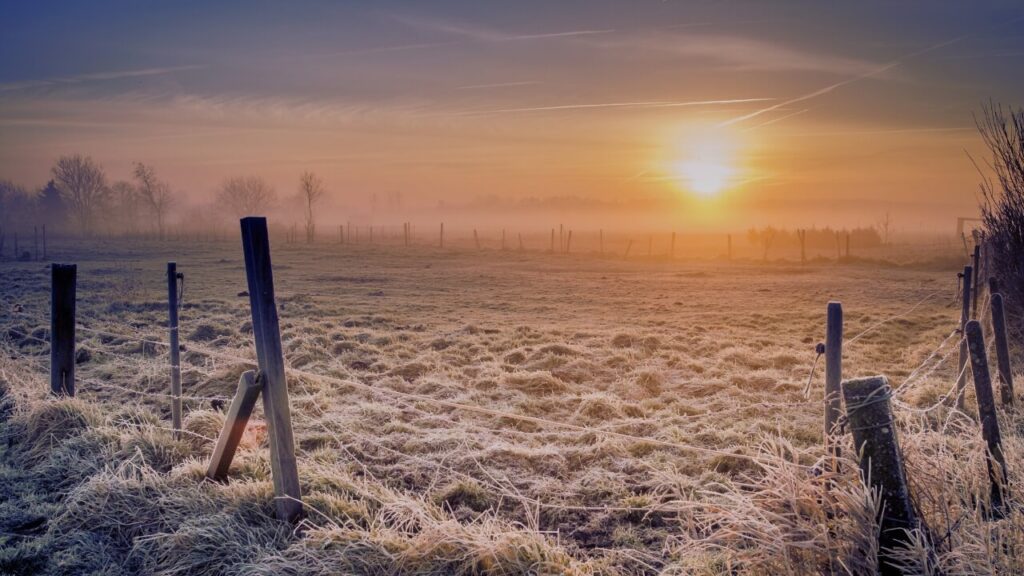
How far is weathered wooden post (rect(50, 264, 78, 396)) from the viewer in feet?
19.8

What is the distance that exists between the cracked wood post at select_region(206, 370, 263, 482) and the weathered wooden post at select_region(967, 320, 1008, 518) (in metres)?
4.27

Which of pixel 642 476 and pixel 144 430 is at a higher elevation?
pixel 144 430

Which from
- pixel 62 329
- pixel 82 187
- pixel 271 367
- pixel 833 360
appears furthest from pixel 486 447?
pixel 82 187

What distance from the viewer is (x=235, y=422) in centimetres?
Result: 389

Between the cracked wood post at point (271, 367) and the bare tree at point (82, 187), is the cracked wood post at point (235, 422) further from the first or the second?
the bare tree at point (82, 187)

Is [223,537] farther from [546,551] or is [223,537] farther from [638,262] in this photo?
[638,262]

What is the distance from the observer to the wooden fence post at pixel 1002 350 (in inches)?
226

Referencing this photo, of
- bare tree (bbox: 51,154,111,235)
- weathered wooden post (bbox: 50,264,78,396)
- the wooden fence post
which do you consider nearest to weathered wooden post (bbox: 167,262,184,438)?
weathered wooden post (bbox: 50,264,78,396)

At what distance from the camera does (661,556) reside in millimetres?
3941

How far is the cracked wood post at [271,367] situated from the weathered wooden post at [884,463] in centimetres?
303

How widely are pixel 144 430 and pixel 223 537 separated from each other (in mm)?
2229

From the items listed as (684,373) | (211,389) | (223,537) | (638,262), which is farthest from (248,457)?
(638,262)

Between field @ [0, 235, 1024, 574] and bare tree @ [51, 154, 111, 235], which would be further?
bare tree @ [51, 154, 111, 235]

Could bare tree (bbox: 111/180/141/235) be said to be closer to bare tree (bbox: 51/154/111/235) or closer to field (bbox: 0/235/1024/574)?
bare tree (bbox: 51/154/111/235)
